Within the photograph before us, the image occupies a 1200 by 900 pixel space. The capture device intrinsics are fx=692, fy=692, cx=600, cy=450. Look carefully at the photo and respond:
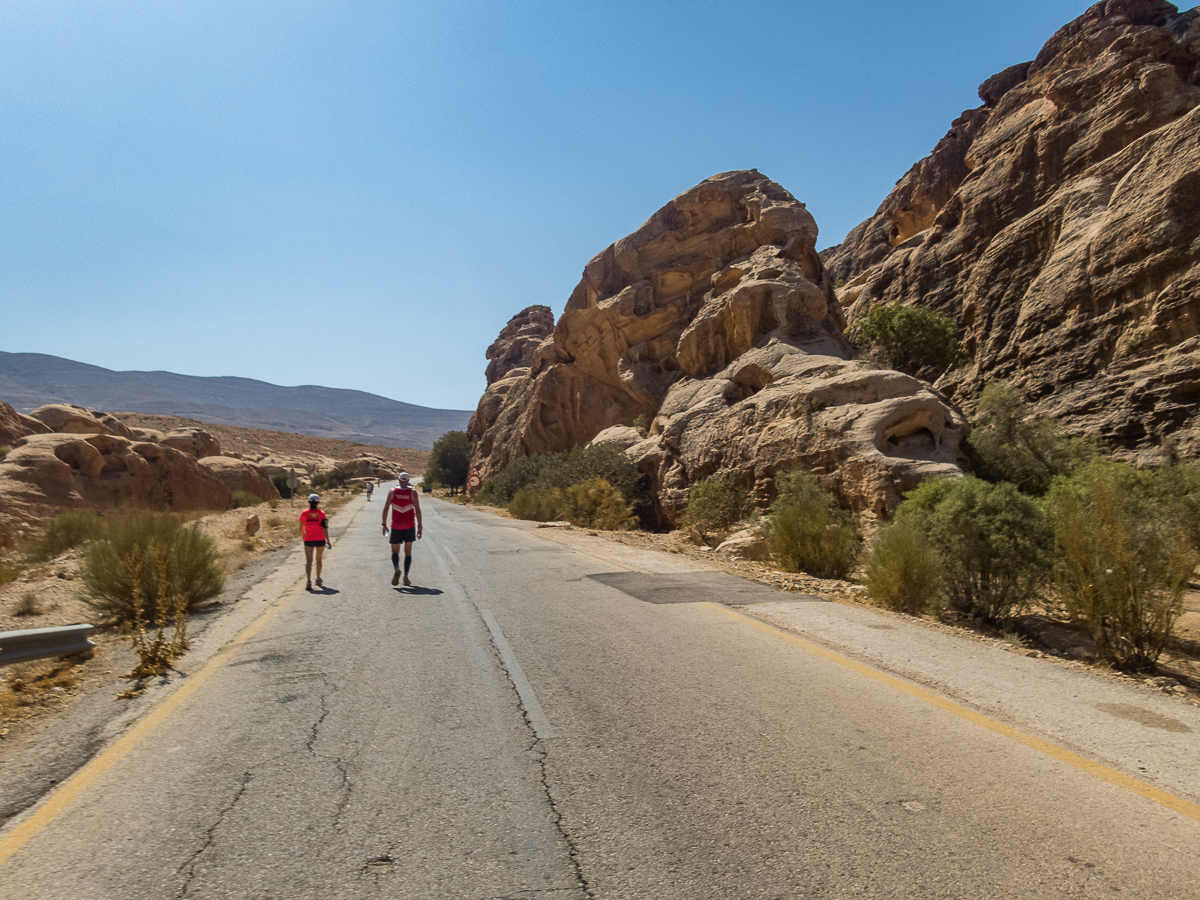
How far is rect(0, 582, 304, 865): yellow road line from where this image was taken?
3240 mm

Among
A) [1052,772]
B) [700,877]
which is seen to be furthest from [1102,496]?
[700,877]

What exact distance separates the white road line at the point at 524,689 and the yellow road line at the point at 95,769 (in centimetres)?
251

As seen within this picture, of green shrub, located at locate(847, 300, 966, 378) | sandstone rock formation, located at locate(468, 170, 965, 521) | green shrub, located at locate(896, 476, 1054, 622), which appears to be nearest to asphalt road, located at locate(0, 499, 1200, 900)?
green shrub, located at locate(896, 476, 1054, 622)

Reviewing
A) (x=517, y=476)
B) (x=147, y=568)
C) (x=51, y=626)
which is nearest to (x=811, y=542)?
(x=147, y=568)

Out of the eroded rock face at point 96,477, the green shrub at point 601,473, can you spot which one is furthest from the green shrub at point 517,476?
the eroded rock face at point 96,477

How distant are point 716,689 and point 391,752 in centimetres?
247

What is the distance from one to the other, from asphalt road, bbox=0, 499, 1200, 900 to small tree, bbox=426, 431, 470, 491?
7359 cm

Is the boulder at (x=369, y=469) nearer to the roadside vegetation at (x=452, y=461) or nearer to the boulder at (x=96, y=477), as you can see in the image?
the roadside vegetation at (x=452, y=461)

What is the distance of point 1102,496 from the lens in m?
7.14

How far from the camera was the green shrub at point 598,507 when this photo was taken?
86.0 ft

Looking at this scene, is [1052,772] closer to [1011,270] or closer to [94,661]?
[94,661]

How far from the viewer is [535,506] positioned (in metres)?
34.8

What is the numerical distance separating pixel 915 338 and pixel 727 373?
45.9 ft

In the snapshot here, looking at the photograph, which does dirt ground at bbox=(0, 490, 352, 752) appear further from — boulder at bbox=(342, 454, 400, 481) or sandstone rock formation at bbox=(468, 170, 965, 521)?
boulder at bbox=(342, 454, 400, 481)
